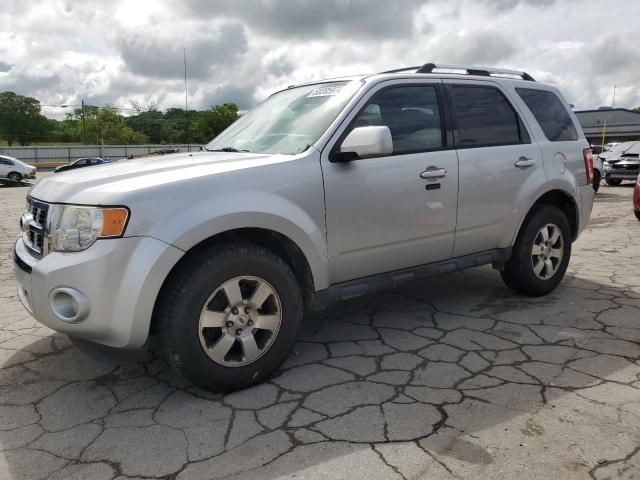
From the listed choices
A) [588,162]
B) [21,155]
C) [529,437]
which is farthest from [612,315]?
[21,155]

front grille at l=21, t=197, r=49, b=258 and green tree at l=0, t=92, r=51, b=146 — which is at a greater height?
green tree at l=0, t=92, r=51, b=146

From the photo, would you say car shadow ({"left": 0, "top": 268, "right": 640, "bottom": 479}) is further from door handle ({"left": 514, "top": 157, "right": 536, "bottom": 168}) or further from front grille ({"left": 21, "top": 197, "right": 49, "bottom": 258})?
door handle ({"left": 514, "top": 157, "right": 536, "bottom": 168})

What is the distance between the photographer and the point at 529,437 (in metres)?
2.51

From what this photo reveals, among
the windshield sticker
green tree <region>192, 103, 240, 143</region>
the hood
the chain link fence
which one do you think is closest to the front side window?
the windshield sticker

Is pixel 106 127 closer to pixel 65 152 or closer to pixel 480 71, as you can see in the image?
pixel 65 152

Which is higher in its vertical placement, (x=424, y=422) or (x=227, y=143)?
(x=227, y=143)

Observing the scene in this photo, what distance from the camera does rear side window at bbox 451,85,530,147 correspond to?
13.2 ft

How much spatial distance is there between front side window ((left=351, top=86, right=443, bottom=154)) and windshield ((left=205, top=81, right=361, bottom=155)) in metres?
0.18

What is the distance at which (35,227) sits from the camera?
297 cm

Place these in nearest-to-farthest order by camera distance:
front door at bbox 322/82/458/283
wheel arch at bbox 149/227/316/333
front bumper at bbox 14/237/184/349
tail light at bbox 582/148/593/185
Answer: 1. front bumper at bbox 14/237/184/349
2. wheel arch at bbox 149/227/316/333
3. front door at bbox 322/82/458/283
4. tail light at bbox 582/148/593/185

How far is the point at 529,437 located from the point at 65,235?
8.05 ft

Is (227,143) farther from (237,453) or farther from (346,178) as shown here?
(237,453)

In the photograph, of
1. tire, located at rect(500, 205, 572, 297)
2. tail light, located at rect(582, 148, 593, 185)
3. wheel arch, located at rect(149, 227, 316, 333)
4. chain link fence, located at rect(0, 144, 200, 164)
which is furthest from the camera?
chain link fence, located at rect(0, 144, 200, 164)

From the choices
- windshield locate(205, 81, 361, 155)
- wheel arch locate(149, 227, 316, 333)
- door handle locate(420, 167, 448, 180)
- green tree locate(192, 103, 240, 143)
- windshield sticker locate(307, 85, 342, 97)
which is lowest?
wheel arch locate(149, 227, 316, 333)
